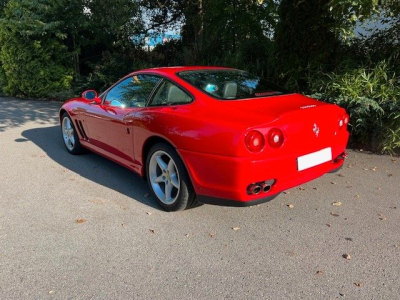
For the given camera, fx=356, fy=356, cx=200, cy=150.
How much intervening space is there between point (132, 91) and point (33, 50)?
9.92 meters

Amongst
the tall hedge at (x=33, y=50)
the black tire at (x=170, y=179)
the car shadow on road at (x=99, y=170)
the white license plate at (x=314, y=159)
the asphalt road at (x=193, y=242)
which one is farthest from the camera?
the tall hedge at (x=33, y=50)

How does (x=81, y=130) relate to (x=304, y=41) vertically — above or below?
below

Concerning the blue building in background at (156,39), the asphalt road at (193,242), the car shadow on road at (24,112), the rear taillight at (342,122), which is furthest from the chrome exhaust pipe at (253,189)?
the blue building in background at (156,39)

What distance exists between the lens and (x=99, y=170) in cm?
487

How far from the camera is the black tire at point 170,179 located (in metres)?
3.30

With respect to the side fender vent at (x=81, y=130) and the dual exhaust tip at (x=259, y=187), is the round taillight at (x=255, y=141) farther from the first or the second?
the side fender vent at (x=81, y=130)

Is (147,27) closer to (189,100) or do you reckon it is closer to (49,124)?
(49,124)

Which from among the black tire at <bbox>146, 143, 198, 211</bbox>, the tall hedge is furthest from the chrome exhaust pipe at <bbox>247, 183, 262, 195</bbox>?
the tall hedge

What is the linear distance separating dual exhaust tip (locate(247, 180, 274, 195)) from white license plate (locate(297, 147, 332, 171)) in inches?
13.2

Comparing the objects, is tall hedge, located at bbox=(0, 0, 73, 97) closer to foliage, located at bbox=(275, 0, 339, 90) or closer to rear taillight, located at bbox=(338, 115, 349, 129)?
foliage, located at bbox=(275, 0, 339, 90)

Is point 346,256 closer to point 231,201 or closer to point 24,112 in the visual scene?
point 231,201

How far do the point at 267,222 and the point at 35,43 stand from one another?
11481mm

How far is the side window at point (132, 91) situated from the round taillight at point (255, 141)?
58.3 inches

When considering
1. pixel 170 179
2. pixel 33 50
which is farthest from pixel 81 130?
pixel 33 50
